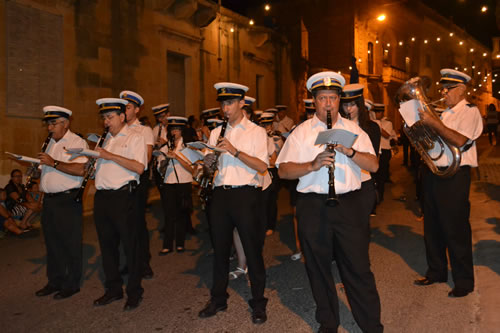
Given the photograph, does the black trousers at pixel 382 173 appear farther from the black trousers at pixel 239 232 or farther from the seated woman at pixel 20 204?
the seated woman at pixel 20 204

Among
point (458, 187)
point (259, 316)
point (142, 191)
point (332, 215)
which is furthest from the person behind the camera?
point (142, 191)

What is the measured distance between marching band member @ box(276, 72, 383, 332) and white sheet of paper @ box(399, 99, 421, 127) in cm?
132

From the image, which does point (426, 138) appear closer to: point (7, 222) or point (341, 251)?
point (341, 251)

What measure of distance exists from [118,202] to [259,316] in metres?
1.89

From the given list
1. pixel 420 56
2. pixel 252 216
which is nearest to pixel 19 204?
pixel 252 216

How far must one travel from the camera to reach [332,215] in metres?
3.71

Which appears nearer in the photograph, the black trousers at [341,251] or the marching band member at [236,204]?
the black trousers at [341,251]

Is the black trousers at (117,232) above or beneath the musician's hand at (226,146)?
beneath

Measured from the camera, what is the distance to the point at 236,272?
593cm

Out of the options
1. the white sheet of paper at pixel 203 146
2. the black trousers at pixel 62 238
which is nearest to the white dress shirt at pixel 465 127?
the white sheet of paper at pixel 203 146

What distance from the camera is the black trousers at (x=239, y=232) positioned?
4551 mm

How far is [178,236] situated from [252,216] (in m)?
2.99

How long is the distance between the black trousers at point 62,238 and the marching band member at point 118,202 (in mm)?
566

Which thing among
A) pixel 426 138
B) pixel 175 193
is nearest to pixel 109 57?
pixel 175 193
